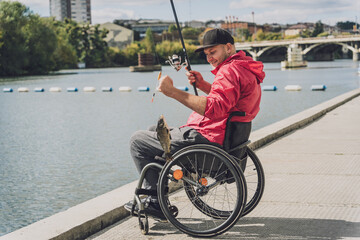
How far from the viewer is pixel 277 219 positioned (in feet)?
13.7

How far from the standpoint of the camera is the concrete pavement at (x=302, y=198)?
3.87 meters

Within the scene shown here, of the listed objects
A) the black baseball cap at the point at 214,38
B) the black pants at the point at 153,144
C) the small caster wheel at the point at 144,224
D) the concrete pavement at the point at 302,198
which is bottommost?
the concrete pavement at the point at 302,198

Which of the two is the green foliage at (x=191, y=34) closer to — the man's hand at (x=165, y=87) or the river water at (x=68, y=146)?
the river water at (x=68, y=146)

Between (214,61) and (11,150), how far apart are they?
1109 cm

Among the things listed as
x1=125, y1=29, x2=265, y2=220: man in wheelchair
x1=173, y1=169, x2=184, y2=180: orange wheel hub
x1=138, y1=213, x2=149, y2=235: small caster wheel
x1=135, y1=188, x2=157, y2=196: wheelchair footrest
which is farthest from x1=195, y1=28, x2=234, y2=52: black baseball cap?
x1=138, y1=213, x2=149, y2=235: small caster wheel

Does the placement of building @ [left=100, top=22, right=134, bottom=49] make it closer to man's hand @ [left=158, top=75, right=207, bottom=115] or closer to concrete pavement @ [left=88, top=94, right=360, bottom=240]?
concrete pavement @ [left=88, top=94, right=360, bottom=240]

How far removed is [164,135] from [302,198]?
5.50 ft

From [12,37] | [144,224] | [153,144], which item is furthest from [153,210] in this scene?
[12,37]

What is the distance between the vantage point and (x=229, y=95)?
3656 millimetres

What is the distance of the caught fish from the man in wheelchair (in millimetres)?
85

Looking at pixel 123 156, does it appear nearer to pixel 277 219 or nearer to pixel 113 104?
pixel 277 219

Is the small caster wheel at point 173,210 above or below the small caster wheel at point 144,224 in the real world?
above

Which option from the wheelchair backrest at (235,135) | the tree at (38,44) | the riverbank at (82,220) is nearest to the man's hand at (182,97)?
the wheelchair backrest at (235,135)

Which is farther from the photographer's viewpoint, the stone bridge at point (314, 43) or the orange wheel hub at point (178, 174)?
the stone bridge at point (314, 43)
